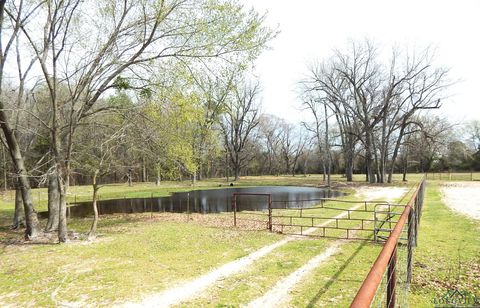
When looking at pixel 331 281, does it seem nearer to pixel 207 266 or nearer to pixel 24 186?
pixel 207 266

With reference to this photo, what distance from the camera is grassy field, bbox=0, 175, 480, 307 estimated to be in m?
7.14

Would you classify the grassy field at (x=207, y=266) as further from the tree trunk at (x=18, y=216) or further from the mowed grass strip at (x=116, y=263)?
the tree trunk at (x=18, y=216)

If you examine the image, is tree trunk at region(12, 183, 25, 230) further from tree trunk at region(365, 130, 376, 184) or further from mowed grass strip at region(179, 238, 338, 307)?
tree trunk at region(365, 130, 376, 184)

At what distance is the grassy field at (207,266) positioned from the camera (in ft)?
23.4

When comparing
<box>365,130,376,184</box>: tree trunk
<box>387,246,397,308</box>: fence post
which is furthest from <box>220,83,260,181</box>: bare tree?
<box>387,246,397,308</box>: fence post

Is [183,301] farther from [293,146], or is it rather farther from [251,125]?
[293,146]

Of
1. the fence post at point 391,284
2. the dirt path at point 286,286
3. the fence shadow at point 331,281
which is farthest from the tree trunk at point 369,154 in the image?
the fence post at point 391,284

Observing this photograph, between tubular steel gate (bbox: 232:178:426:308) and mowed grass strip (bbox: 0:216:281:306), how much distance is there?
2.03m

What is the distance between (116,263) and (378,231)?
9157 mm

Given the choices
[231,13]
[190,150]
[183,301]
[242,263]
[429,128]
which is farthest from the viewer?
[429,128]

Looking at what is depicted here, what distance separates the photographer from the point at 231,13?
1275 centimetres

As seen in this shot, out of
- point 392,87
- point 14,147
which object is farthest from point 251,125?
point 14,147

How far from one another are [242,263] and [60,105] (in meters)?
10.1

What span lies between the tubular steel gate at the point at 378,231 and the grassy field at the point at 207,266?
48cm
